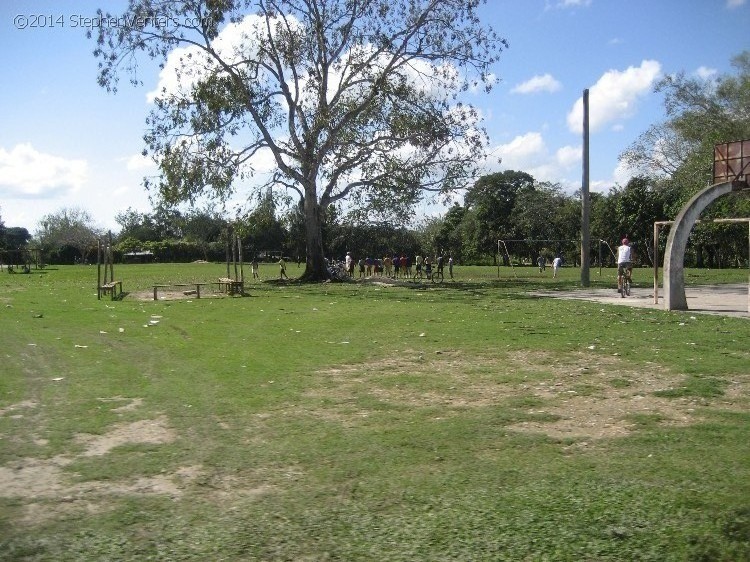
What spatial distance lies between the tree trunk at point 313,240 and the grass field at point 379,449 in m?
22.5

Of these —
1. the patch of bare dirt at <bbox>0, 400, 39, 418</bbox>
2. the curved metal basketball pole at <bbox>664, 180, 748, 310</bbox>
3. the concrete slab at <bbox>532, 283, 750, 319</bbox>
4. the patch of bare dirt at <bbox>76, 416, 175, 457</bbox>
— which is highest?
the curved metal basketball pole at <bbox>664, 180, 748, 310</bbox>

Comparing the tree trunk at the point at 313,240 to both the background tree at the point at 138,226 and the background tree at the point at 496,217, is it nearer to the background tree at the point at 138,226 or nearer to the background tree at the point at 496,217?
the background tree at the point at 496,217

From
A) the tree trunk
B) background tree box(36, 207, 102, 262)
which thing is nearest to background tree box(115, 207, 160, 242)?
background tree box(36, 207, 102, 262)

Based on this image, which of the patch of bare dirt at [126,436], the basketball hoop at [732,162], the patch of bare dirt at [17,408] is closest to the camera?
the patch of bare dirt at [126,436]

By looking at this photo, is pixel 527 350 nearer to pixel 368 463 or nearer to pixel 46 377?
pixel 368 463

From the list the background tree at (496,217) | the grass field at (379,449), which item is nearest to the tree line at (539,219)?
the background tree at (496,217)

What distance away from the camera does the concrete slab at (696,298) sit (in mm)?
17417

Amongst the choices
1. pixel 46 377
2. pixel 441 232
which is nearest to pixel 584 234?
pixel 46 377

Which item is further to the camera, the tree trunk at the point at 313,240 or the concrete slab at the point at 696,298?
the tree trunk at the point at 313,240

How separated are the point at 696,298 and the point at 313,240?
19068 mm

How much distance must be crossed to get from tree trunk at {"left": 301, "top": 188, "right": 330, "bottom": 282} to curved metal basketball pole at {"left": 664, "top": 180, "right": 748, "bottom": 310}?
65.8 ft

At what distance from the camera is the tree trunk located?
3456cm

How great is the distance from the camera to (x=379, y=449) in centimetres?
589

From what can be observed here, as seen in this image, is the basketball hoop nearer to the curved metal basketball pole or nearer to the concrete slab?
the curved metal basketball pole
